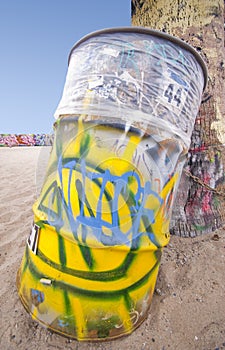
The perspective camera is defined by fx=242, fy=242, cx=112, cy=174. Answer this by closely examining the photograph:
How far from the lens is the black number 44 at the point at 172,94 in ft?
3.25

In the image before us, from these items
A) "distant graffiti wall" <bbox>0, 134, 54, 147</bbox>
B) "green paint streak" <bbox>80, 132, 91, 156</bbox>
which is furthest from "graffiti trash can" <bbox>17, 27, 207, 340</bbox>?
"distant graffiti wall" <bbox>0, 134, 54, 147</bbox>

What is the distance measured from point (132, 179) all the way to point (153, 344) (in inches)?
30.0

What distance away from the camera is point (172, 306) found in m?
1.27

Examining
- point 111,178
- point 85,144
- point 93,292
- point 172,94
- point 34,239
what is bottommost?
point 93,292

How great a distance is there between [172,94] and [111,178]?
43 centimetres

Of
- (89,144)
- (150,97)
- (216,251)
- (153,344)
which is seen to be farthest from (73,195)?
(216,251)

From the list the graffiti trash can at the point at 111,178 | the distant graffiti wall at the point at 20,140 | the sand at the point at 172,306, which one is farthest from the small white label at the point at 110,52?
the distant graffiti wall at the point at 20,140

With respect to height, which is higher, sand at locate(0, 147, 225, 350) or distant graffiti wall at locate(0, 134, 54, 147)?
sand at locate(0, 147, 225, 350)

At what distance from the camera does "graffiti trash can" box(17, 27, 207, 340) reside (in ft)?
3.16

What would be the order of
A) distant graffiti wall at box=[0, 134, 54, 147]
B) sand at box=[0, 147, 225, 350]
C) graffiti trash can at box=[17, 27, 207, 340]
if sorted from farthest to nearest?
distant graffiti wall at box=[0, 134, 54, 147] → sand at box=[0, 147, 225, 350] → graffiti trash can at box=[17, 27, 207, 340]

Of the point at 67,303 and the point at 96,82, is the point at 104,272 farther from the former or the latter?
the point at 96,82

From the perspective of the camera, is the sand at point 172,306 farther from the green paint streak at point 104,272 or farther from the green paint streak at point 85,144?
the green paint streak at point 85,144

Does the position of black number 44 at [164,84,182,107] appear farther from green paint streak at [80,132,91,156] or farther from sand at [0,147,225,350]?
sand at [0,147,225,350]

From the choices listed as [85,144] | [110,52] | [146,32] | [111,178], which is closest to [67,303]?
[111,178]
